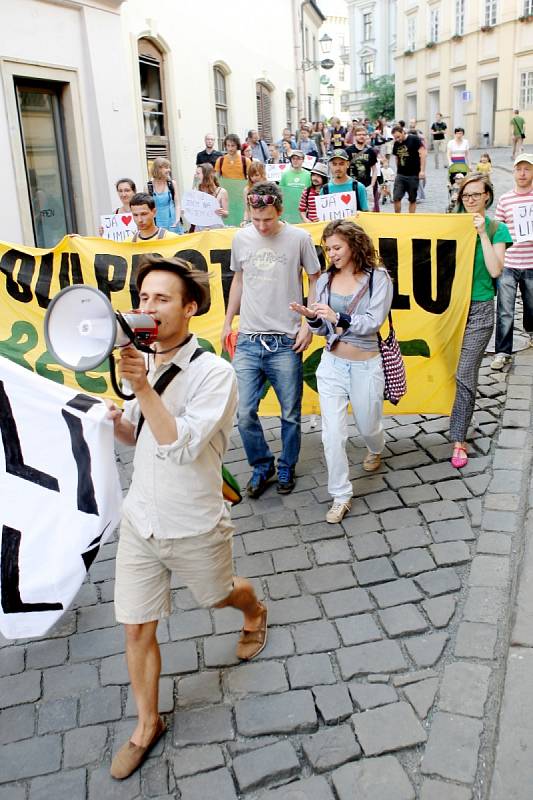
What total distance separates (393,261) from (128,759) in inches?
157

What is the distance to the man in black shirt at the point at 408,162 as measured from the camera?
13789mm

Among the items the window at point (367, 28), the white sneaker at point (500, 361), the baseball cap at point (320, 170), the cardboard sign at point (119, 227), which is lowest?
the white sneaker at point (500, 361)

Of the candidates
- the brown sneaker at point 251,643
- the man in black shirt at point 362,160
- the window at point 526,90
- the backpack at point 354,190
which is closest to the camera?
the brown sneaker at point 251,643

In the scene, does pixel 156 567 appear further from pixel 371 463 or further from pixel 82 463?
pixel 371 463

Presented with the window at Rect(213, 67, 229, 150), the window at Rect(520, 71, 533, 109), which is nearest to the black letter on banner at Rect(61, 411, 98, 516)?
the window at Rect(213, 67, 229, 150)

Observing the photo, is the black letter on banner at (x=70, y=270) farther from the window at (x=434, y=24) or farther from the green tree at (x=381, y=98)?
the green tree at (x=381, y=98)

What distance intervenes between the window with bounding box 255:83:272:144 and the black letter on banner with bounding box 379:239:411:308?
1817 cm

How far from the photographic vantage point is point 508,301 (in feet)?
22.8

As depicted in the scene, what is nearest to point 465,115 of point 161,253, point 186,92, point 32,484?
point 186,92

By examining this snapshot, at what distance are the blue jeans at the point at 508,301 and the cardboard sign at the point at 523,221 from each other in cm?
37

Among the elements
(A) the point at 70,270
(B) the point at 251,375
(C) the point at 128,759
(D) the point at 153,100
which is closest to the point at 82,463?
(C) the point at 128,759

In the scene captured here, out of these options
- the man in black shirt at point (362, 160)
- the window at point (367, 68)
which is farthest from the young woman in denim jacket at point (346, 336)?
the window at point (367, 68)

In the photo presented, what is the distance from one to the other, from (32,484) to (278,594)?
1365 millimetres

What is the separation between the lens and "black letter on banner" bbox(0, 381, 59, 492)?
129 inches
